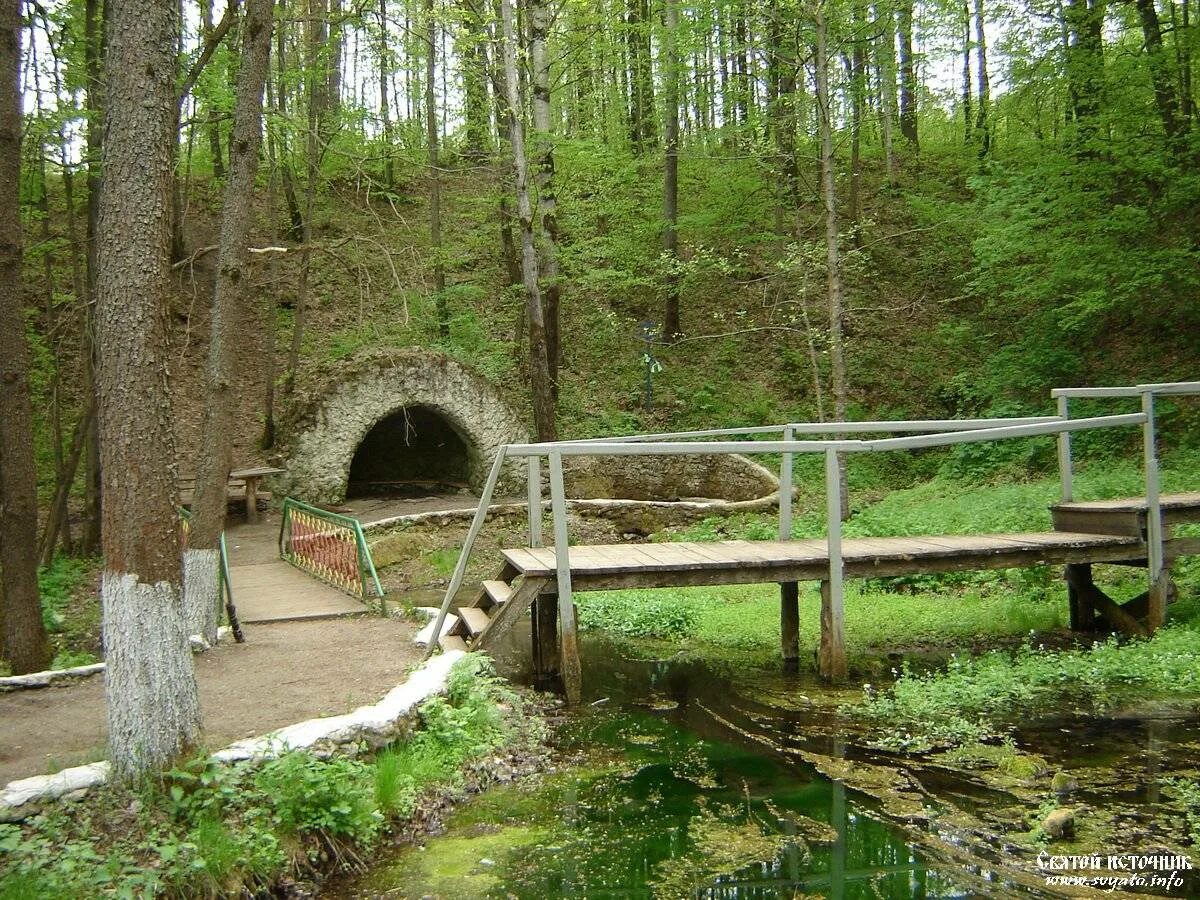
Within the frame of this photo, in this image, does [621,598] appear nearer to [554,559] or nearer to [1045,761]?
[554,559]

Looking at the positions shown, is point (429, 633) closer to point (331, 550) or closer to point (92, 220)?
point (331, 550)

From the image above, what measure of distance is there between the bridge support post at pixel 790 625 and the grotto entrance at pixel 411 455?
39.2 ft

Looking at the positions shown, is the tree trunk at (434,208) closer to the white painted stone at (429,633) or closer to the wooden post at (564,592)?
the white painted stone at (429,633)

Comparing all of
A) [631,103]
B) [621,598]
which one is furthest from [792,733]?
[631,103]

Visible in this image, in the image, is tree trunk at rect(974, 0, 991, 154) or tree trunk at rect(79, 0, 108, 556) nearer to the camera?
tree trunk at rect(79, 0, 108, 556)

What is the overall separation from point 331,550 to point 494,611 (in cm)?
395

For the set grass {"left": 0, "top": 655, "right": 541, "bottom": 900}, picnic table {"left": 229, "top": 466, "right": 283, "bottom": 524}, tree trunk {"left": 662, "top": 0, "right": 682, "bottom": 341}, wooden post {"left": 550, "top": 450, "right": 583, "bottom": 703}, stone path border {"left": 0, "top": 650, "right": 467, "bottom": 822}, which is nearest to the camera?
grass {"left": 0, "top": 655, "right": 541, "bottom": 900}

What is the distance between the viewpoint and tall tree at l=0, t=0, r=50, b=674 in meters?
8.09

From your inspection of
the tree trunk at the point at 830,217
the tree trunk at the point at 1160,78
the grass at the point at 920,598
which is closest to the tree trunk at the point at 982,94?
the tree trunk at the point at 1160,78

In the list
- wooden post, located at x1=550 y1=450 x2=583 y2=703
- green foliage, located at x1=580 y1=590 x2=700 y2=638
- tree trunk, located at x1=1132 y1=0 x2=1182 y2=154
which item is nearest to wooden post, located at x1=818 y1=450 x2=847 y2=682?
wooden post, located at x1=550 y1=450 x2=583 y2=703

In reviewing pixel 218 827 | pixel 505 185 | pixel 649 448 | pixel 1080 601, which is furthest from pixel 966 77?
pixel 218 827

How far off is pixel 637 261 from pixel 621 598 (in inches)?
425

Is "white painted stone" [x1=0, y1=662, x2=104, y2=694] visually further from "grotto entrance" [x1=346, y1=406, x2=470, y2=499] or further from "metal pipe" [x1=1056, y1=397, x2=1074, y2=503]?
"grotto entrance" [x1=346, y1=406, x2=470, y2=499]

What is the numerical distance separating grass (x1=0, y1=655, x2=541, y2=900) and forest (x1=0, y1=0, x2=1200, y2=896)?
6.3 inches
